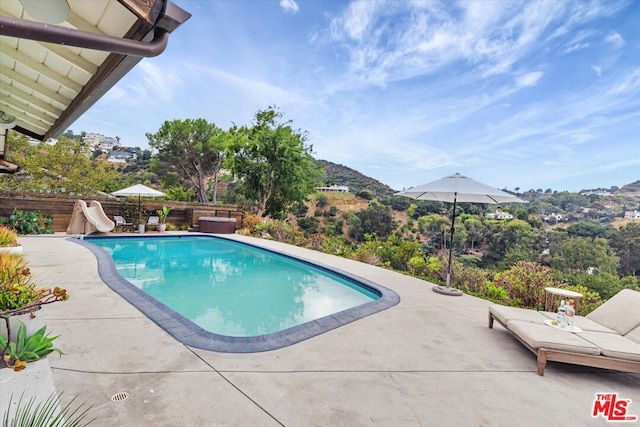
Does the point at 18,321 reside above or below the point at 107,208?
below

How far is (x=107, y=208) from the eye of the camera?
39.5ft

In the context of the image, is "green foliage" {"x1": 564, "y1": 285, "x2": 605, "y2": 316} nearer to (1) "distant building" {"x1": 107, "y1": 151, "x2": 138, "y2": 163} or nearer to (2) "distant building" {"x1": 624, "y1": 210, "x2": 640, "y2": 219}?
(2) "distant building" {"x1": 624, "y1": 210, "x2": 640, "y2": 219}

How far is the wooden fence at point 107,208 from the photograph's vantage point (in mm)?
9891

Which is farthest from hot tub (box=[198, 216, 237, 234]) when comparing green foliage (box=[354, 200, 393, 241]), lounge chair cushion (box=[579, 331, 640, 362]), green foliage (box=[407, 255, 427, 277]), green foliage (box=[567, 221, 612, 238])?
green foliage (box=[567, 221, 612, 238])

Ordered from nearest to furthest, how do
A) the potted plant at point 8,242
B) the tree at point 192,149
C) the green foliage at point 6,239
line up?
the potted plant at point 8,242 → the green foliage at point 6,239 → the tree at point 192,149

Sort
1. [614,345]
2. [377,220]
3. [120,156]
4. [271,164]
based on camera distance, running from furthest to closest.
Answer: [120,156] → [377,220] → [271,164] → [614,345]

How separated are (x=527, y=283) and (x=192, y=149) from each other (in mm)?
21038

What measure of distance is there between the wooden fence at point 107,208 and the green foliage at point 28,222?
0.94 ft

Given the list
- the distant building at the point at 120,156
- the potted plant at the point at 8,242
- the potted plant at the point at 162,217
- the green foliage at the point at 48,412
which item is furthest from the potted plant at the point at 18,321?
the distant building at the point at 120,156

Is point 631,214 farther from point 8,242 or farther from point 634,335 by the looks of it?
point 8,242

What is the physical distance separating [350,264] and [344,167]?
63.4 meters

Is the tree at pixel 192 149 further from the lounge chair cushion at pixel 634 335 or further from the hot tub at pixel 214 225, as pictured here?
the lounge chair cushion at pixel 634 335

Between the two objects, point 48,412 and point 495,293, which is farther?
point 495,293

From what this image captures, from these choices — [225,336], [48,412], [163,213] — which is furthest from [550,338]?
[163,213]
